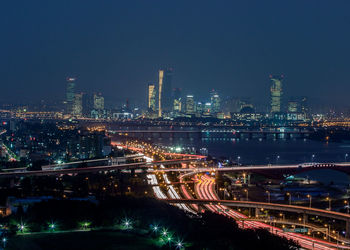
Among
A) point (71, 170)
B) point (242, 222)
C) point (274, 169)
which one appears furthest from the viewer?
point (274, 169)

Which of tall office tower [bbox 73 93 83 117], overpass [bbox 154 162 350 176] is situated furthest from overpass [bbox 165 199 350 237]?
tall office tower [bbox 73 93 83 117]

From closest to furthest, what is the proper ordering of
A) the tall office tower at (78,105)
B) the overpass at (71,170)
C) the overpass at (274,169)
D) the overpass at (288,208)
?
the overpass at (288,208) < the overpass at (71,170) < the overpass at (274,169) < the tall office tower at (78,105)

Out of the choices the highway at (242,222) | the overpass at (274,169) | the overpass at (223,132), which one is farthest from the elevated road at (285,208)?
the overpass at (223,132)

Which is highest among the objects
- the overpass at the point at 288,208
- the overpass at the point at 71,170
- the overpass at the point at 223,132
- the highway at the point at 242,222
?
the overpass at the point at 223,132

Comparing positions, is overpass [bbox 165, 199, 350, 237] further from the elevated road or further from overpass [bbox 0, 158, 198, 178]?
overpass [bbox 0, 158, 198, 178]

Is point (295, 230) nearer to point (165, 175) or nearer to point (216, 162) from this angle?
point (165, 175)

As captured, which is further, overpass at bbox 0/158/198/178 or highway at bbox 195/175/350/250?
overpass at bbox 0/158/198/178

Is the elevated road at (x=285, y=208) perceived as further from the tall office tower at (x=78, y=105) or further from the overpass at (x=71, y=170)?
the tall office tower at (x=78, y=105)

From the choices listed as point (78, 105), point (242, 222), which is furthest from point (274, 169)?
point (78, 105)

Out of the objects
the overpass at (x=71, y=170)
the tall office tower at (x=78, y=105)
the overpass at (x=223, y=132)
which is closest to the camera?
the overpass at (x=71, y=170)

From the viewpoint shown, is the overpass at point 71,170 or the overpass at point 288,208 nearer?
the overpass at point 288,208

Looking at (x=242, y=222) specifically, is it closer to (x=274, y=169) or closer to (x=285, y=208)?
(x=285, y=208)
